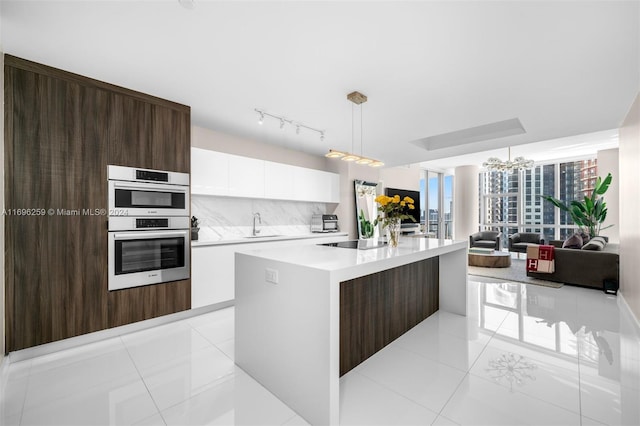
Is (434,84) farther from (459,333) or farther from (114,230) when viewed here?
(114,230)

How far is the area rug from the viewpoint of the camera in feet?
14.9

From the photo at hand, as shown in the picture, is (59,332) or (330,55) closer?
(330,55)

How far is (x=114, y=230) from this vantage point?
263cm

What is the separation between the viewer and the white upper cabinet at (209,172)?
11.6 feet

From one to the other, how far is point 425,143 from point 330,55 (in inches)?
124

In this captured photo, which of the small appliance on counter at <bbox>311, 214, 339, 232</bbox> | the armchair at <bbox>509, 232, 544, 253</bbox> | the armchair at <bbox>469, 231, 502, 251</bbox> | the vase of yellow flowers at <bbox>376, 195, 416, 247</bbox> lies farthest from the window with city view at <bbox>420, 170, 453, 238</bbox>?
the vase of yellow flowers at <bbox>376, 195, 416, 247</bbox>

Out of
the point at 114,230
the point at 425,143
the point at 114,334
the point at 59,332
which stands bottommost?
the point at 114,334

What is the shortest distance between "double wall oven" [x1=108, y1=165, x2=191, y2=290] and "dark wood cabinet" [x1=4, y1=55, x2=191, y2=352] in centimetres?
8

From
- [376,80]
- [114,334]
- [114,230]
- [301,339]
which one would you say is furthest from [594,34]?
[114,334]

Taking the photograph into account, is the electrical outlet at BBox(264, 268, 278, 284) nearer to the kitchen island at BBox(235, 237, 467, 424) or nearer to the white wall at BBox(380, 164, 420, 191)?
the kitchen island at BBox(235, 237, 467, 424)

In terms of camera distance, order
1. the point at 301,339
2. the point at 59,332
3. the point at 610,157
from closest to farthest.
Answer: the point at 301,339, the point at 59,332, the point at 610,157

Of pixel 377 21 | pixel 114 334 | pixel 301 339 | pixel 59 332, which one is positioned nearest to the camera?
pixel 301 339

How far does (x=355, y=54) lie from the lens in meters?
2.12

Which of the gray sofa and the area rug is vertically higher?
the gray sofa
